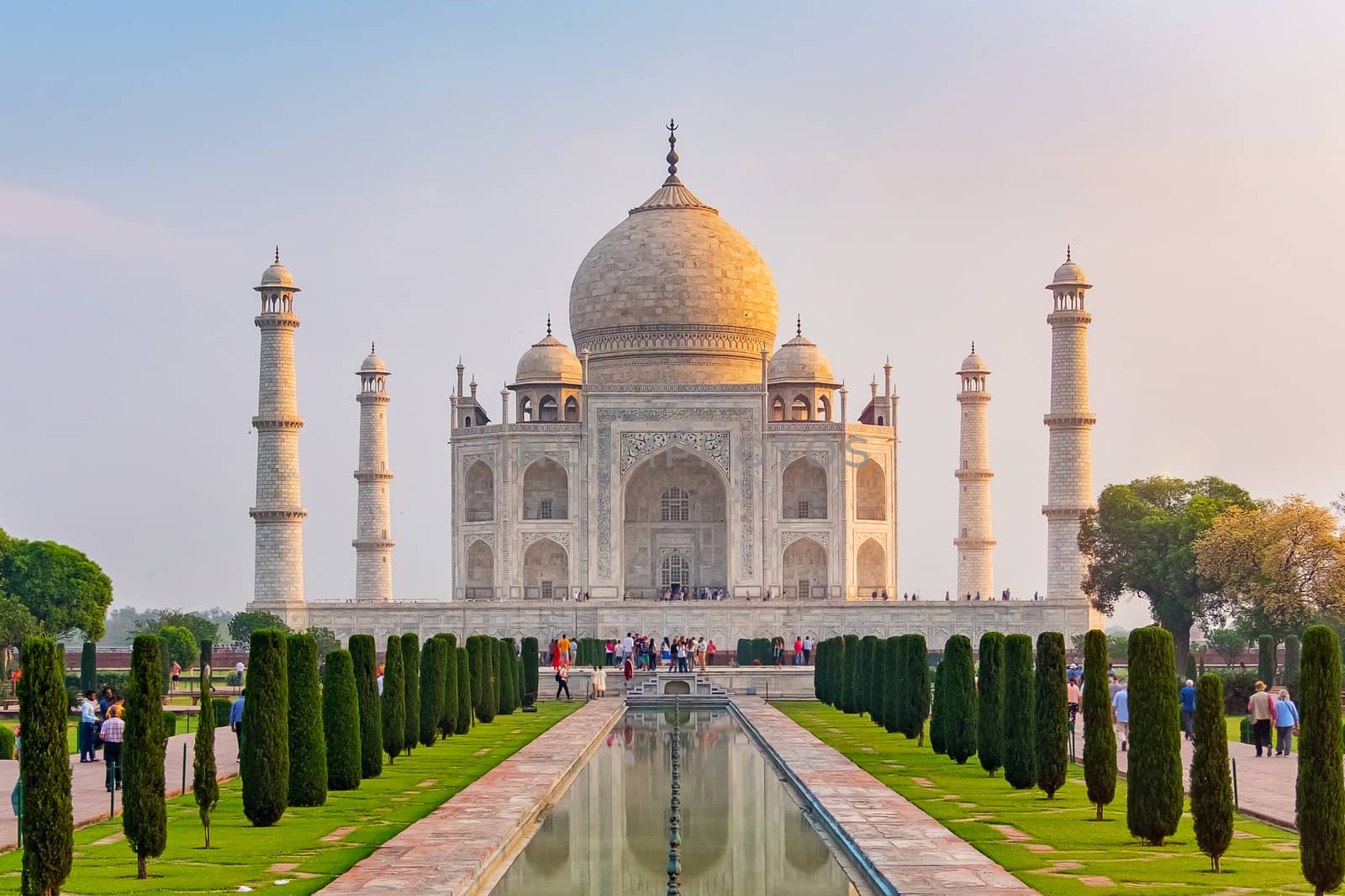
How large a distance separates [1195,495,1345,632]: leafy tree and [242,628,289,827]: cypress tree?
1991cm

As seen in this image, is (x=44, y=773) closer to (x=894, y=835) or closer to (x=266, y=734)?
(x=266, y=734)

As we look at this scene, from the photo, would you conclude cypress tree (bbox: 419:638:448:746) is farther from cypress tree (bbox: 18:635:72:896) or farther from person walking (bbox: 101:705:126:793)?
cypress tree (bbox: 18:635:72:896)

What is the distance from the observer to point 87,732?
680 inches

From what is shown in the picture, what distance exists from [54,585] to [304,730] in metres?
19.4

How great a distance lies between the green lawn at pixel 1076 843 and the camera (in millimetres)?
9578

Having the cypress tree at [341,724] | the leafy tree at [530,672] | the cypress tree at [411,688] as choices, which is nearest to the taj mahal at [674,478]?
the leafy tree at [530,672]

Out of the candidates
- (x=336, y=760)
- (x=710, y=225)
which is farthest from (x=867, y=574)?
(x=336, y=760)

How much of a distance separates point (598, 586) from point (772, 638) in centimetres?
475

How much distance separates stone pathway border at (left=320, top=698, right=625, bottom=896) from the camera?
963 cm

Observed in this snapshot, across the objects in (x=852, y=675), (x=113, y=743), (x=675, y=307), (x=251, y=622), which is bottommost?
(x=113, y=743)

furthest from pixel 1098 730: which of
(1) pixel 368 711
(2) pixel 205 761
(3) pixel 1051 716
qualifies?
(1) pixel 368 711

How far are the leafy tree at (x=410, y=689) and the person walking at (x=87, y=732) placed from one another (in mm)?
2734

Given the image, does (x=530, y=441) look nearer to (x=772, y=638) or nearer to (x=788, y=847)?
(x=772, y=638)

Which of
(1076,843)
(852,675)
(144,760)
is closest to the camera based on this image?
(144,760)
